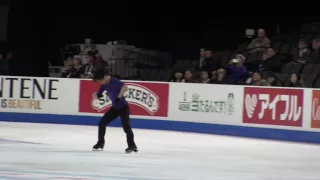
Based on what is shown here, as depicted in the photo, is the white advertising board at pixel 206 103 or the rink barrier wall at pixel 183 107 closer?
the rink barrier wall at pixel 183 107

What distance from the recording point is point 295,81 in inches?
540

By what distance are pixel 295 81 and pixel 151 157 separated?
476 cm

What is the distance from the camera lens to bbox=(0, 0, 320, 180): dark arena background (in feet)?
31.0

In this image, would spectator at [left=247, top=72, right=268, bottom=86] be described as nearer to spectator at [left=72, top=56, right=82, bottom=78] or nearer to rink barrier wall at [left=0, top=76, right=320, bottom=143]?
rink barrier wall at [left=0, top=76, right=320, bottom=143]

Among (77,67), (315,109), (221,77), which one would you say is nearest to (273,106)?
(315,109)

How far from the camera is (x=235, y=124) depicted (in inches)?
556

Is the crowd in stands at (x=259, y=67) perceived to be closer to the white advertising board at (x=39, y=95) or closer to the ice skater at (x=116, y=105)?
the white advertising board at (x=39, y=95)

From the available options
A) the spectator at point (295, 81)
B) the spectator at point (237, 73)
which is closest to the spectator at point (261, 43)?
the spectator at point (237, 73)

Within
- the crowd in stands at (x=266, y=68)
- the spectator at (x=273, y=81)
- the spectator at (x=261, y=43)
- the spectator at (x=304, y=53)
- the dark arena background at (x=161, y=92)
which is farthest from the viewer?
the spectator at (x=261, y=43)

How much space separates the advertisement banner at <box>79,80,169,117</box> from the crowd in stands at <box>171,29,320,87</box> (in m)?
0.62

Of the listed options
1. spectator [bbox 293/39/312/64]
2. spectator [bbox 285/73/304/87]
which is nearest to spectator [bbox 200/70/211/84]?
spectator [bbox 285/73/304/87]

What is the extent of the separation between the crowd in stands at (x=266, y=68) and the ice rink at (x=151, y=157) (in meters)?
1.44

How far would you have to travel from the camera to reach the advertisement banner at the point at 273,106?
13.3 m

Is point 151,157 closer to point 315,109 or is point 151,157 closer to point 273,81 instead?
point 315,109
